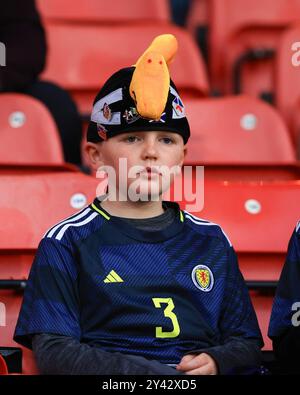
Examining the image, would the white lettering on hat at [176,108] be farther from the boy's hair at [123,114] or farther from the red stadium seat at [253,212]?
the red stadium seat at [253,212]

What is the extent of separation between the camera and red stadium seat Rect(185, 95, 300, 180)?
3135 millimetres

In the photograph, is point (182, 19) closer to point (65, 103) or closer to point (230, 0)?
point (230, 0)

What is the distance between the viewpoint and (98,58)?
3.64 metres

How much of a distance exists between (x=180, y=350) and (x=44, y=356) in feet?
0.86

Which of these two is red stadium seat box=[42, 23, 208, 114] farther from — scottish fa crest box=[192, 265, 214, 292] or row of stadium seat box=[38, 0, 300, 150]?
scottish fa crest box=[192, 265, 214, 292]

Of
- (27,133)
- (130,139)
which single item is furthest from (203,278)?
(27,133)

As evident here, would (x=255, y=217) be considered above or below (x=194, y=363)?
above

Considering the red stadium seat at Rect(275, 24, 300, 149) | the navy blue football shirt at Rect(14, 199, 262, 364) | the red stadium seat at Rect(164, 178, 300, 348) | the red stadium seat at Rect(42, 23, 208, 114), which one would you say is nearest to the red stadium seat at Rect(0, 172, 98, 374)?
the red stadium seat at Rect(164, 178, 300, 348)

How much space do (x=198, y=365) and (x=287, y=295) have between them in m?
0.26

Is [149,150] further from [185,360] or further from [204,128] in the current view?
[204,128]

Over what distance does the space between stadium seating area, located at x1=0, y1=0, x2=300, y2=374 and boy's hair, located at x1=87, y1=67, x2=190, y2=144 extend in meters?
0.45

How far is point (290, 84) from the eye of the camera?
3.56 m

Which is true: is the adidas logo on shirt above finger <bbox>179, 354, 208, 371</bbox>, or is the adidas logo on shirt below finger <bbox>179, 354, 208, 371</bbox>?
above

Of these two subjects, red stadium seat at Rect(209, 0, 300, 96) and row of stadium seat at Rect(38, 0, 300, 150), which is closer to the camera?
row of stadium seat at Rect(38, 0, 300, 150)
